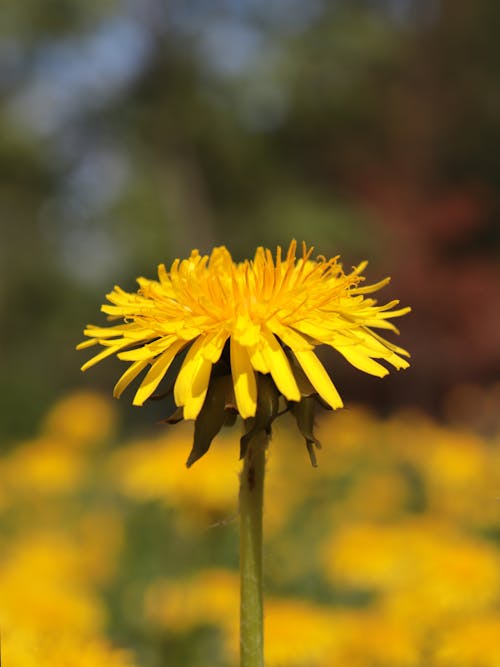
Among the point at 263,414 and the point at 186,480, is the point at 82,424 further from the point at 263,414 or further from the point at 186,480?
the point at 263,414

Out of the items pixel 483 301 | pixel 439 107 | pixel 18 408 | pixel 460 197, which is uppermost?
pixel 439 107

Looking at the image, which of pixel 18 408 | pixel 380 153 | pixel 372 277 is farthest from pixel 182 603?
pixel 380 153

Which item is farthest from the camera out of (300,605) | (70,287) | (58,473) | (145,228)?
(70,287)

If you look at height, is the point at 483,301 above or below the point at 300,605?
above

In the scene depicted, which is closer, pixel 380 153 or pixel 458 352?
pixel 458 352

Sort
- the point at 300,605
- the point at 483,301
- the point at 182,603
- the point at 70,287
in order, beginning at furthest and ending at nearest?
the point at 70,287 < the point at 483,301 < the point at 182,603 < the point at 300,605

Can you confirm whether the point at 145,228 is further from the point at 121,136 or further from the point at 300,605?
the point at 300,605

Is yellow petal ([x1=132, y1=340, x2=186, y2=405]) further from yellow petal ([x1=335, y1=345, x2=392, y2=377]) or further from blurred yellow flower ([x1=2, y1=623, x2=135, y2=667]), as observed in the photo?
blurred yellow flower ([x1=2, y1=623, x2=135, y2=667])
